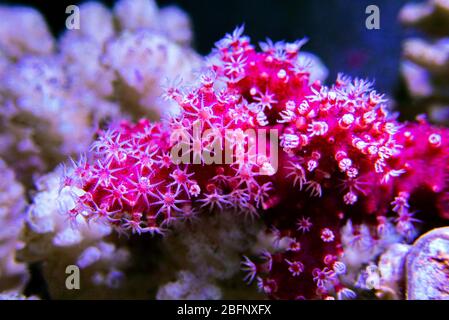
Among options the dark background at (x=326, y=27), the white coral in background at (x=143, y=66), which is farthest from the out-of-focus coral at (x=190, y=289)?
the dark background at (x=326, y=27)

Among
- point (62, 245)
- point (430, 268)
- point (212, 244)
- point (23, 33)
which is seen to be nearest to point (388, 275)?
point (430, 268)

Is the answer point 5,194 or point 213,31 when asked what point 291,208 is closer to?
point 5,194

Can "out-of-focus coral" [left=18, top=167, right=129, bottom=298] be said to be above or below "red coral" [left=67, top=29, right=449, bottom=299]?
below

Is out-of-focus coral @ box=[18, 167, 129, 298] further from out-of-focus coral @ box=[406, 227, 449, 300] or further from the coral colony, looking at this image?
out-of-focus coral @ box=[406, 227, 449, 300]

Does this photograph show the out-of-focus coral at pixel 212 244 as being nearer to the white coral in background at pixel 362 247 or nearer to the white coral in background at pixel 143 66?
the white coral in background at pixel 362 247

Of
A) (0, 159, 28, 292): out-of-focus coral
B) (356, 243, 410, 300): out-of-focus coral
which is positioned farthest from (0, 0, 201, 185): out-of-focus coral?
(356, 243, 410, 300): out-of-focus coral
